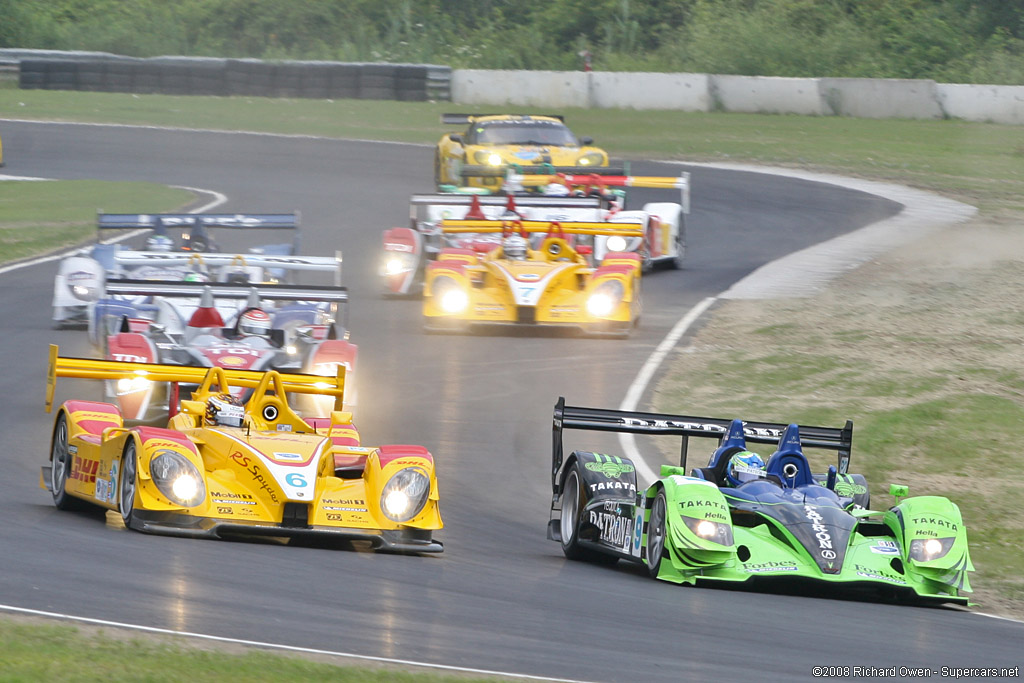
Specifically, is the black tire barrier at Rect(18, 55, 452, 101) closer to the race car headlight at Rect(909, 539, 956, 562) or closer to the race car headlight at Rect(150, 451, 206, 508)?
the race car headlight at Rect(150, 451, 206, 508)

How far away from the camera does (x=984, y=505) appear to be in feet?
42.0

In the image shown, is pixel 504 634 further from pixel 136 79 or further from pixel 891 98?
pixel 136 79

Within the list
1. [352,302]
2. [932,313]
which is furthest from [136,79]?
[932,313]

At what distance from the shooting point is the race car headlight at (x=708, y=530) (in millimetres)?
9141

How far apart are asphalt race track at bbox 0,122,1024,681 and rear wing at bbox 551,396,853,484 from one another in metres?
0.90

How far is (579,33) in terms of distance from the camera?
60.8 m

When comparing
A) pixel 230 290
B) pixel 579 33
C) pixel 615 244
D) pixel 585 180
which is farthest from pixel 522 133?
pixel 579 33

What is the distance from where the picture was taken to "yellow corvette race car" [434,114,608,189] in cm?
2747

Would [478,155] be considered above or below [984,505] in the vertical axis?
above

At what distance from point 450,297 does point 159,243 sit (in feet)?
12.4

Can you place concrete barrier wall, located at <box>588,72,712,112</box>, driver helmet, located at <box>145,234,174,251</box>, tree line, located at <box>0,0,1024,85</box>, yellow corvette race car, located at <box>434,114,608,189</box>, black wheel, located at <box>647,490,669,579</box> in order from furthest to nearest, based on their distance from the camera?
tree line, located at <box>0,0,1024,85</box>, concrete barrier wall, located at <box>588,72,712,112</box>, yellow corvette race car, located at <box>434,114,608,189</box>, driver helmet, located at <box>145,234,174,251</box>, black wheel, located at <box>647,490,669,579</box>

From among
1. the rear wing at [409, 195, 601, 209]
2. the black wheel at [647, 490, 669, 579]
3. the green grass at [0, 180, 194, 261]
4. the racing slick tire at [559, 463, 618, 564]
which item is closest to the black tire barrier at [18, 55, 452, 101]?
the green grass at [0, 180, 194, 261]

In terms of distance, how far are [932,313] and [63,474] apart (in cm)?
1452

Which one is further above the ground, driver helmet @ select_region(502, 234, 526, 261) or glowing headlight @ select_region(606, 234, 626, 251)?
glowing headlight @ select_region(606, 234, 626, 251)
